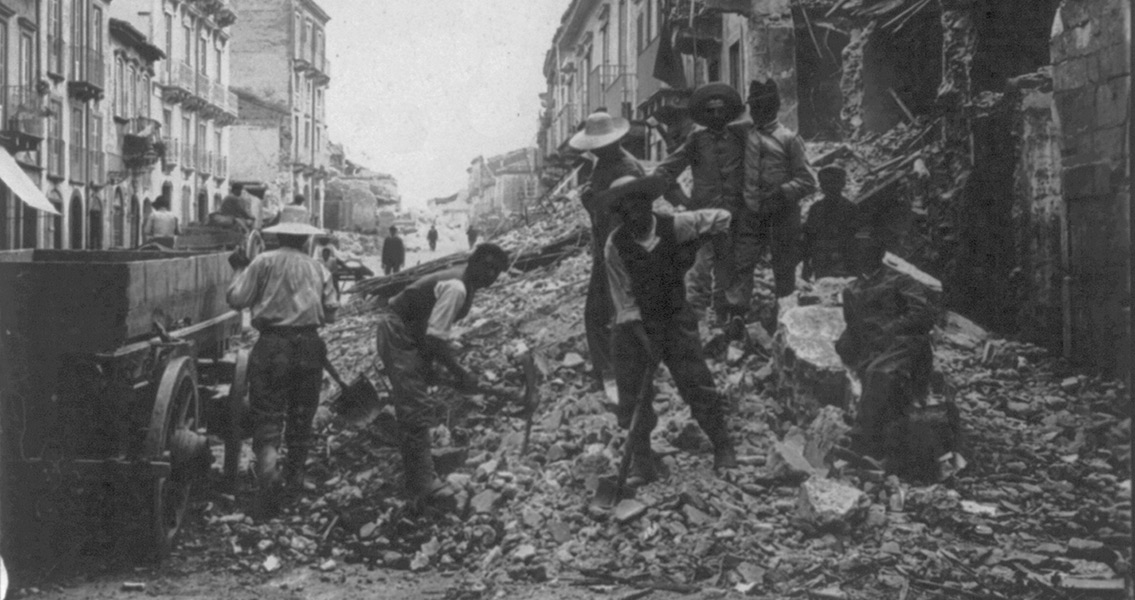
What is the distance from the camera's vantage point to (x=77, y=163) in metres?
5.84

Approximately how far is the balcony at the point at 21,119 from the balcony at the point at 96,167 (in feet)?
1.13

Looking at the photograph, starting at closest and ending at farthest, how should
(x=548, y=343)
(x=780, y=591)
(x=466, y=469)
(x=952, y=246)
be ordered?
(x=780, y=591) < (x=466, y=469) < (x=548, y=343) < (x=952, y=246)

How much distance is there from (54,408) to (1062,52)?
19.3ft

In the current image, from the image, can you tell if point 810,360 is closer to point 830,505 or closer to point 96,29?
point 830,505

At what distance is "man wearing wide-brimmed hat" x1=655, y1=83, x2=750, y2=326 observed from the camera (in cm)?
704

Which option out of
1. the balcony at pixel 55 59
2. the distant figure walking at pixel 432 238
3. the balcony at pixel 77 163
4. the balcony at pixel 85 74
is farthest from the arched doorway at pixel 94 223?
the distant figure walking at pixel 432 238

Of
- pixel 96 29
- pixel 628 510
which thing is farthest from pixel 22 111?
pixel 628 510

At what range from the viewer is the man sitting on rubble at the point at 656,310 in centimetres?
559

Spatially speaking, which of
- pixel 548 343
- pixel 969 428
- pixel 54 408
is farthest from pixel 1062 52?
pixel 54 408

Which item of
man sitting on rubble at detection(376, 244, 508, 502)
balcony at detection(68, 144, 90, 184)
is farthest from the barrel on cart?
man sitting on rubble at detection(376, 244, 508, 502)

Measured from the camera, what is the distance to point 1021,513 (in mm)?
5195

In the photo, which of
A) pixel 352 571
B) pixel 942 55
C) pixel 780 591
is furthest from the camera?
pixel 942 55

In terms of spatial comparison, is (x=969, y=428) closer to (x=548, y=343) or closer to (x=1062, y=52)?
(x=1062, y=52)

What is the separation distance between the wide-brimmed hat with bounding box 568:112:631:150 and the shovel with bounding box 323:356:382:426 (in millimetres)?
2052
